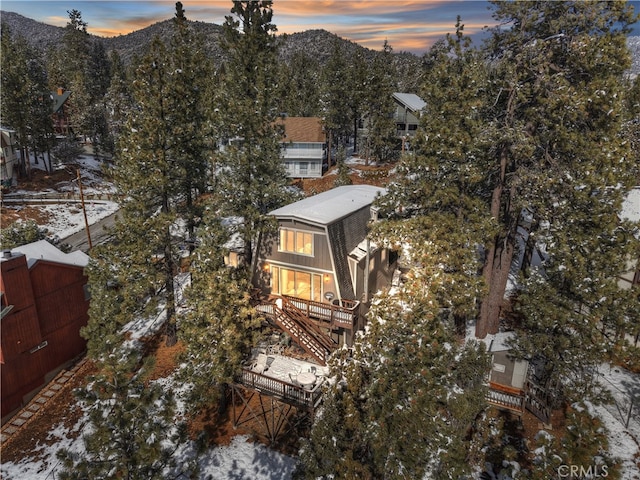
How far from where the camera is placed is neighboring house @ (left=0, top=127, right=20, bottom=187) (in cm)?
4431

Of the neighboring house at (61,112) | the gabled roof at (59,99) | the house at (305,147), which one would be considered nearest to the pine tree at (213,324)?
the house at (305,147)

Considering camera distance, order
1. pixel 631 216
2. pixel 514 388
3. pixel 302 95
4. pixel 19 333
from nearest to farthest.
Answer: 1. pixel 514 388
2. pixel 19 333
3. pixel 631 216
4. pixel 302 95

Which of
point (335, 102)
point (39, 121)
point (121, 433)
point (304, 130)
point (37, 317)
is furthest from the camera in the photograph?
point (335, 102)

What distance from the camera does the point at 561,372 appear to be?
14.2 meters

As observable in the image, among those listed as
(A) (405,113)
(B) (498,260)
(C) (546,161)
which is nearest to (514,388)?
(B) (498,260)

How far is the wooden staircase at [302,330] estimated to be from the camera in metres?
18.6

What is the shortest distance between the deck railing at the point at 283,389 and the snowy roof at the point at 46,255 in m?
13.1

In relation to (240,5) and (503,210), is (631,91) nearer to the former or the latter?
(503,210)

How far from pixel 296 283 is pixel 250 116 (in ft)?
31.1

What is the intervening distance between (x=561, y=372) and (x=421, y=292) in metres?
6.28

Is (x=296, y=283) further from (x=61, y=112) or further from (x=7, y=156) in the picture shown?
(x=61, y=112)

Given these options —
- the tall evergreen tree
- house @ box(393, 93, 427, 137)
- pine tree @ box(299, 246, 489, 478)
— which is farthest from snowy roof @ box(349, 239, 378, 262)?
house @ box(393, 93, 427, 137)

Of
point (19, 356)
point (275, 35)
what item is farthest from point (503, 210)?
point (19, 356)

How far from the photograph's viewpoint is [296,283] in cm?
2069
